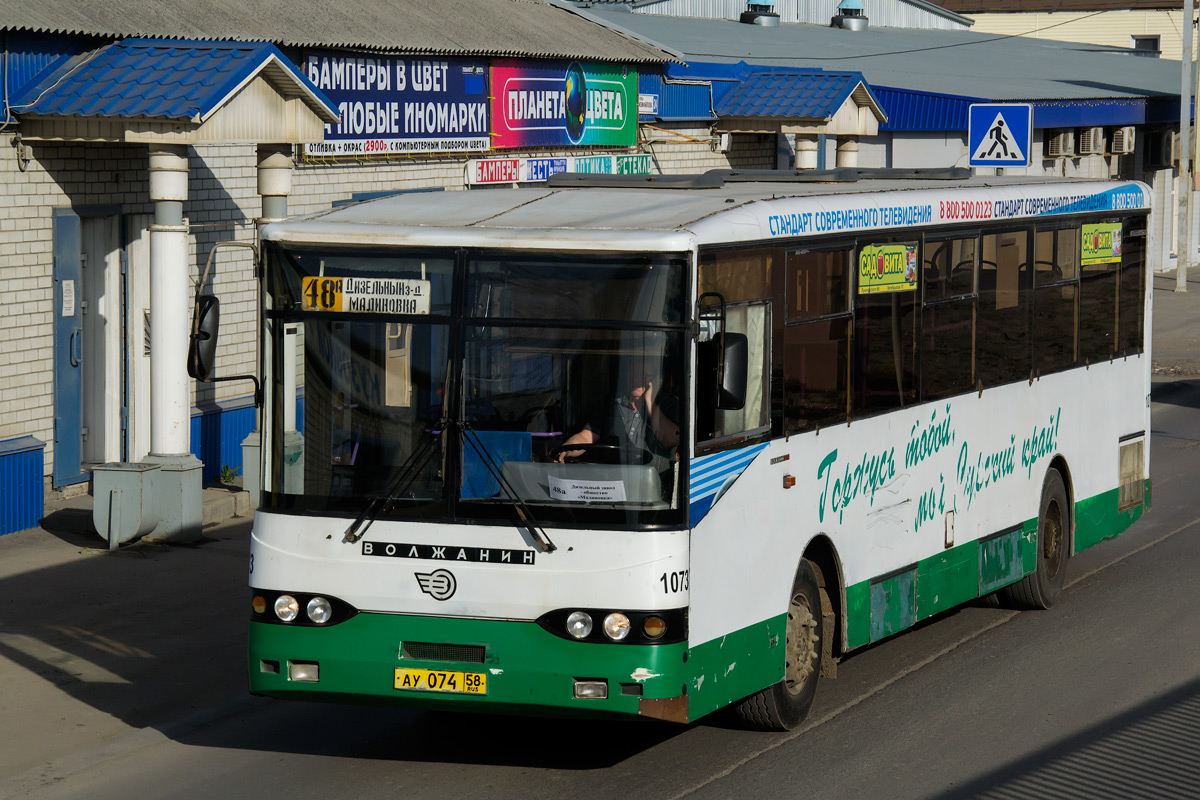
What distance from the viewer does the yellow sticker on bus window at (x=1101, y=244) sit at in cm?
1248

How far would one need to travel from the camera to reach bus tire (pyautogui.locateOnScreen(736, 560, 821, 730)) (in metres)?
8.68

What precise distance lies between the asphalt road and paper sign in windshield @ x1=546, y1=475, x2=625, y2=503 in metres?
1.39

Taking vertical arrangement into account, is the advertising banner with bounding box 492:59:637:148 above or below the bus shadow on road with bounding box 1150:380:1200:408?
above

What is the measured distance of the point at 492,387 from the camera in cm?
752

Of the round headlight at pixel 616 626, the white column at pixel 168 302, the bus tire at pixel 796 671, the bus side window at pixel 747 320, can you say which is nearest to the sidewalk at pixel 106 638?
the white column at pixel 168 302

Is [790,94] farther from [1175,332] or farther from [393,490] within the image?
[393,490]

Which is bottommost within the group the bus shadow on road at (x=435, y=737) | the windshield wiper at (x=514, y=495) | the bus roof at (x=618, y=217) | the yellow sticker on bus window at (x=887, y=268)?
the bus shadow on road at (x=435, y=737)

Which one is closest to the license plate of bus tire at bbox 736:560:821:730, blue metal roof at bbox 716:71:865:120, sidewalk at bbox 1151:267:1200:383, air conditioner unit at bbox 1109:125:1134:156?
bus tire at bbox 736:560:821:730

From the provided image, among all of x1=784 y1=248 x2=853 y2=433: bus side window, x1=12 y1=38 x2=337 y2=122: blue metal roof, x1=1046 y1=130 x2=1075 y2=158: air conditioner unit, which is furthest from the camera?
x1=1046 y1=130 x2=1075 y2=158: air conditioner unit

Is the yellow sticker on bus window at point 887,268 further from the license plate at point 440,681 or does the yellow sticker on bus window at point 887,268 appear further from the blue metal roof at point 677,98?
the blue metal roof at point 677,98

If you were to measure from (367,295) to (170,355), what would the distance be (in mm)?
6327

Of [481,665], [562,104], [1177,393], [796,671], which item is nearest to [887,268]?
[796,671]

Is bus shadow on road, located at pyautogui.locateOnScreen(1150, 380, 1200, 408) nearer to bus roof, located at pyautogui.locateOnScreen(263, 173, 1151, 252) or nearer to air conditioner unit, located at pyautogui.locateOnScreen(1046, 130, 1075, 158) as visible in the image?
air conditioner unit, located at pyautogui.locateOnScreen(1046, 130, 1075, 158)

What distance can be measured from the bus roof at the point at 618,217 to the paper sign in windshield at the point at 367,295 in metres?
0.18
